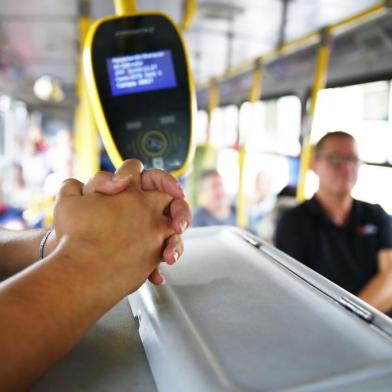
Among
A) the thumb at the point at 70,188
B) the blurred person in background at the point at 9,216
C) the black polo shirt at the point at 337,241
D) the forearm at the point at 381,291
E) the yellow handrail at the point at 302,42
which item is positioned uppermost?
the yellow handrail at the point at 302,42

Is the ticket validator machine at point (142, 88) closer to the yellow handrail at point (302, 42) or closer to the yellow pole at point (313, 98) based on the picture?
the yellow handrail at point (302, 42)

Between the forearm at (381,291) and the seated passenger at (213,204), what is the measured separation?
2400 millimetres

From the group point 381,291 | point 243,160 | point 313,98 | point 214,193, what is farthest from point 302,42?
point 381,291

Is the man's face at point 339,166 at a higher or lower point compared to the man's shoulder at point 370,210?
higher

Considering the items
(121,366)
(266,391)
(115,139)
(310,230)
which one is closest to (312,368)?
(266,391)

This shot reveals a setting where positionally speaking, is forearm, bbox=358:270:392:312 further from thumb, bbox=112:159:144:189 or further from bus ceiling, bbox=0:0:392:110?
bus ceiling, bbox=0:0:392:110

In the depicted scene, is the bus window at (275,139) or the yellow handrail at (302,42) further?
the bus window at (275,139)

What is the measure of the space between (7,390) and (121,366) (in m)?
0.12

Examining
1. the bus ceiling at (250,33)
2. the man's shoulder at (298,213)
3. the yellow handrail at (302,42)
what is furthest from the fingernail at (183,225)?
the yellow handrail at (302,42)

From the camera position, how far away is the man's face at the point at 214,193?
466 centimetres

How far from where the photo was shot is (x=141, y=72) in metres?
1.17

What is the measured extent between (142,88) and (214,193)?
348 cm

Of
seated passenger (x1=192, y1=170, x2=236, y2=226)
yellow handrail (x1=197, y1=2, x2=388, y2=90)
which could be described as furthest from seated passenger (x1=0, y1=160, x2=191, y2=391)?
seated passenger (x1=192, y1=170, x2=236, y2=226)

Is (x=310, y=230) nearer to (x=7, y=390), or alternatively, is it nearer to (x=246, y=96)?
(x=7, y=390)
